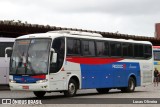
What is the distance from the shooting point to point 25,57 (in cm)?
2145

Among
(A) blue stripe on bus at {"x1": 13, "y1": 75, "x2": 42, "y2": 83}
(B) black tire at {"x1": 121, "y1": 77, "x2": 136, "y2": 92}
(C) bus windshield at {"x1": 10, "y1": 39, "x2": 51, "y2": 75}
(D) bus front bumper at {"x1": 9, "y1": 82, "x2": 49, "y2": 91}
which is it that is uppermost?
(C) bus windshield at {"x1": 10, "y1": 39, "x2": 51, "y2": 75}

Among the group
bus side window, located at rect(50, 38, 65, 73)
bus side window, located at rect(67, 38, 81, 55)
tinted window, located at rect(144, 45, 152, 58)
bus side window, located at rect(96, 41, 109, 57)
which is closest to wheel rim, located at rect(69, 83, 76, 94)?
bus side window, located at rect(50, 38, 65, 73)

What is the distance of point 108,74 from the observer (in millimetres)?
25891

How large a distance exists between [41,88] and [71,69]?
7.76ft

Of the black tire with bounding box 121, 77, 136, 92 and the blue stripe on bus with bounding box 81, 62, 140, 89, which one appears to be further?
the black tire with bounding box 121, 77, 136, 92

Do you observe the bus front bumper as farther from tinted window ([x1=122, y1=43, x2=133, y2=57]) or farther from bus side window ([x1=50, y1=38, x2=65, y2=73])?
tinted window ([x1=122, y1=43, x2=133, y2=57])

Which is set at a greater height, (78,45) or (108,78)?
(78,45)

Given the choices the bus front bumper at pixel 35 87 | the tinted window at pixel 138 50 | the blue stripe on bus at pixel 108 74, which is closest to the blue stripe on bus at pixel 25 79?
the bus front bumper at pixel 35 87

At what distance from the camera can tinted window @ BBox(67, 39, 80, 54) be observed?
22391 mm

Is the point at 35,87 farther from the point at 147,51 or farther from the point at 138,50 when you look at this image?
the point at 147,51

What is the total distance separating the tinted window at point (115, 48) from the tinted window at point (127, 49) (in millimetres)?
567

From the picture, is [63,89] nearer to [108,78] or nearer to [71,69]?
[71,69]

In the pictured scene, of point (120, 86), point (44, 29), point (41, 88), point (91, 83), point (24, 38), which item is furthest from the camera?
point (44, 29)

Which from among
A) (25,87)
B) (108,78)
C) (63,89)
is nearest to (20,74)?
(25,87)
